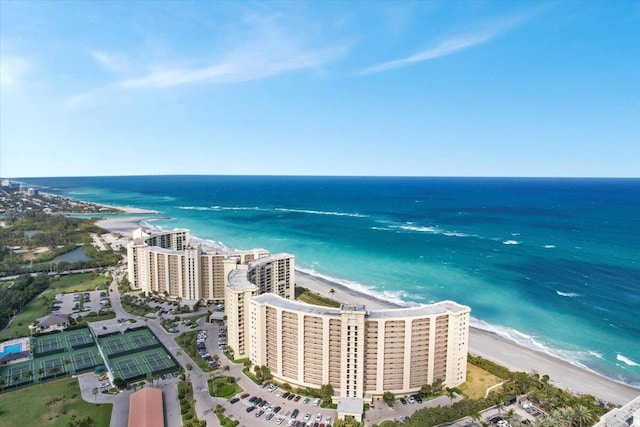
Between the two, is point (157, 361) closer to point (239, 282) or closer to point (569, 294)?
point (239, 282)

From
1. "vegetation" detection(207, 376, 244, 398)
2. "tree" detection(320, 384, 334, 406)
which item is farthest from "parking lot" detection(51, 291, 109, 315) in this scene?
"tree" detection(320, 384, 334, 406)

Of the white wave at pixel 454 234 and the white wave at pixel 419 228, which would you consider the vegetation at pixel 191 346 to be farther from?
the white wave at pixel 419 228

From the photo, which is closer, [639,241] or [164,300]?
[164,300]

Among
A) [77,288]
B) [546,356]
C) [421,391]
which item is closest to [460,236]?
[546,356]

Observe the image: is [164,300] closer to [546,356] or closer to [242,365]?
[242,365]

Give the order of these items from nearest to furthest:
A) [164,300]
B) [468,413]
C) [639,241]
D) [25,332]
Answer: [468,413] < [25,332] < [164,300] < [639,241]

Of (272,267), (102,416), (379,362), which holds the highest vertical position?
(272,267)
